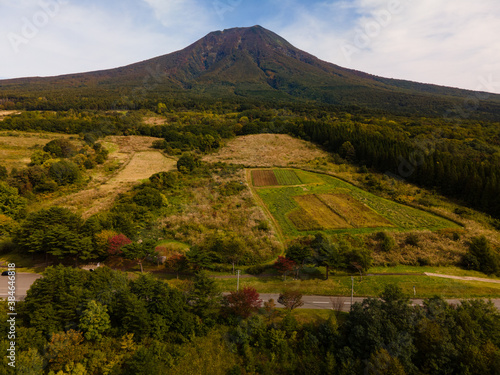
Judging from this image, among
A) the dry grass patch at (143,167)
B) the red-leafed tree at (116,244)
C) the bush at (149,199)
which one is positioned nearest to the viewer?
the red-leafed tree at (116,244)

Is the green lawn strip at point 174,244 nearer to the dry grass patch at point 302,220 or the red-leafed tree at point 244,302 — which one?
the red-leafed tree at point 244,302

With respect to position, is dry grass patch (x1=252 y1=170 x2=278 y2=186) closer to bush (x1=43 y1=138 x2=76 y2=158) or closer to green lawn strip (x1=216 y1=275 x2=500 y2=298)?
green lawn strip (x1=216 y1=275 x2=500 y2=298)

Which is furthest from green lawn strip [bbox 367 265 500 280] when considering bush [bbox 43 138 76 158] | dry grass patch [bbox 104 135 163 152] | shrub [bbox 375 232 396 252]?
dry grass patch [bbox 104 135 163 152]

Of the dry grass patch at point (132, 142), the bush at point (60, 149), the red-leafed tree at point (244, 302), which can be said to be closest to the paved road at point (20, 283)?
the red-leafed tree at point (244, 302)

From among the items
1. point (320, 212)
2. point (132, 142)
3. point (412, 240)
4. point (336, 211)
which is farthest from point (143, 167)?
point (412, 240)

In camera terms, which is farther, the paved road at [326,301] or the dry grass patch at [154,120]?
the dry grass patch at [154,120]

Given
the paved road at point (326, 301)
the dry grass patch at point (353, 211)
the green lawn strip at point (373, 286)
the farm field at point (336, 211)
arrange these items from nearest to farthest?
the paved road at point (326, 301) < the green lawn strip at point (373, 286) < the farm field at point (336, 211) < the dry grass patch at point (353, 211)

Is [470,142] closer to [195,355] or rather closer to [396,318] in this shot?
[396,318]
